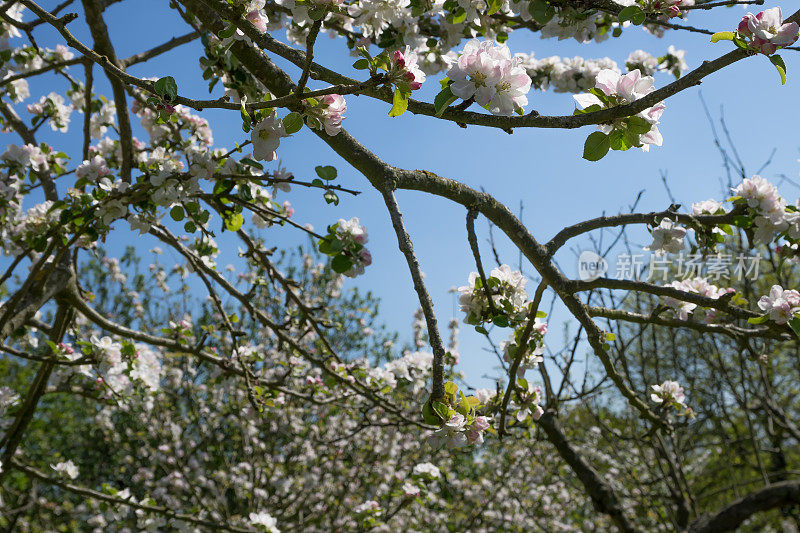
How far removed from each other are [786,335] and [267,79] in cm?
197

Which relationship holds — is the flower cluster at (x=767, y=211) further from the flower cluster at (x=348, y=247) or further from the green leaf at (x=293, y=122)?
the green leaf at (x=293, y=122)

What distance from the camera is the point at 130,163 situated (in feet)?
9.21

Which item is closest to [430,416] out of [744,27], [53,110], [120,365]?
[744,27]

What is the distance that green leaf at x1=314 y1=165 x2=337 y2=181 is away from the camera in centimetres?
196

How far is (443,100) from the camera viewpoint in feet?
3.76

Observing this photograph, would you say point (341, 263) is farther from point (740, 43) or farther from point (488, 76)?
point (740, 43)

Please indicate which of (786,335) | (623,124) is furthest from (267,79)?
(786,335)

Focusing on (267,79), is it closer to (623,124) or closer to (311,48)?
(311,48)

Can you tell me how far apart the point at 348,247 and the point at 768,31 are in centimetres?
135

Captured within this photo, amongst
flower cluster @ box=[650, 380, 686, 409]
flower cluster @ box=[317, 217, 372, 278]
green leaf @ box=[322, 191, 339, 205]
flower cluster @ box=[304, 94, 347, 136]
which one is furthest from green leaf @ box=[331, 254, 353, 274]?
flower cluster @ box=[650, 380, 686, 409]

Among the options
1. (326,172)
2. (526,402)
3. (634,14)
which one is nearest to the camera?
(634,14)

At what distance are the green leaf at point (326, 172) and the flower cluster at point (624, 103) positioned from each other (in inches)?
38.2

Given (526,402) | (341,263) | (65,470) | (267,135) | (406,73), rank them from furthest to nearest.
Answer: (65,470) < (526,402) < (341,263) < (267,135) < (406,73)

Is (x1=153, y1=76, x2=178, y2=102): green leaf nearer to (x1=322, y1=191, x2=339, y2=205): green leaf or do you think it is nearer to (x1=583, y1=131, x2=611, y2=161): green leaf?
(x1=322, y1=191, x2=339, y2=205): green leaf
